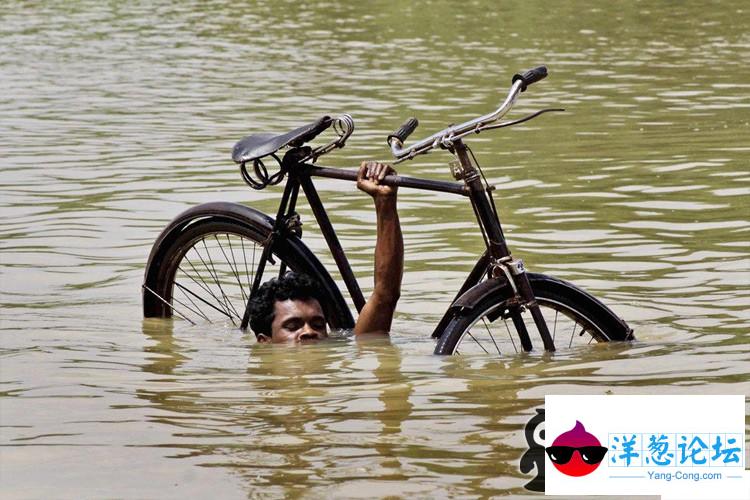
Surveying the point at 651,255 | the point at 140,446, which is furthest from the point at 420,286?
the point at 140,446

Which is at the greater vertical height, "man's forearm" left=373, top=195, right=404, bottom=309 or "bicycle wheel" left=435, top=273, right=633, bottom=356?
"man's forearm" left=373, top=195, right=404, bottom=309

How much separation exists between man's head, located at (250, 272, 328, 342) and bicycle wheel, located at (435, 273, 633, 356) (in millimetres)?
792

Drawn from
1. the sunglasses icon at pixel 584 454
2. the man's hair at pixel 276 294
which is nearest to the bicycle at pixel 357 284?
the man's hair at pixel 276 294

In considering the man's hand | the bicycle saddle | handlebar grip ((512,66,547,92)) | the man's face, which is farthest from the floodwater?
handlebar grip ((512,66,547,92))

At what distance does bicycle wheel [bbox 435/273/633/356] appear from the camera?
6715 mm

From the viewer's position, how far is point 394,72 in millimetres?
20953

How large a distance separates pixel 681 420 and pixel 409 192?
23.6ft

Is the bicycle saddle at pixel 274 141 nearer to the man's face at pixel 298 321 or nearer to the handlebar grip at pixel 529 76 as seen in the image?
the man's face at pixel 298 321

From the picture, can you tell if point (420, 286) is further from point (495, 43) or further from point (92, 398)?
point (495, 43)

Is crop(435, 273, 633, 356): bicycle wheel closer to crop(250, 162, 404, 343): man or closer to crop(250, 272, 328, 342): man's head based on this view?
crop(250, 162, 404, 343): man

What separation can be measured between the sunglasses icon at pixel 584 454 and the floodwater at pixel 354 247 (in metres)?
0.14

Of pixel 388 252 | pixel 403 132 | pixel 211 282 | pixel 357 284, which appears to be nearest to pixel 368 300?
pixel 357 284

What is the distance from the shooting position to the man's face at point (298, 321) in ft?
24.5

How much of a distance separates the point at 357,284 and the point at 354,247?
2.66m
